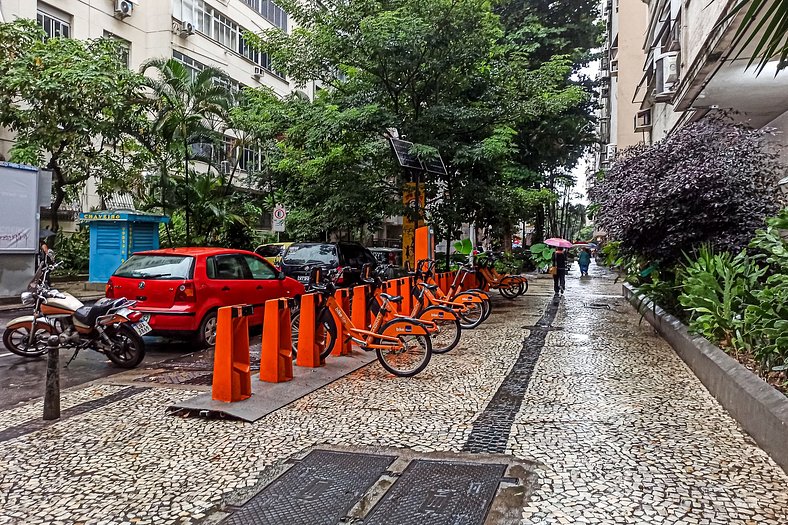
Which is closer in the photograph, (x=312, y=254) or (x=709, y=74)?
(x=709, y=74)

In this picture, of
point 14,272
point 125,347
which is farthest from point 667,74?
point 14,272

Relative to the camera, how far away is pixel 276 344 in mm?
6555

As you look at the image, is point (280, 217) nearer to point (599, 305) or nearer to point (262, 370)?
point (599, 305)

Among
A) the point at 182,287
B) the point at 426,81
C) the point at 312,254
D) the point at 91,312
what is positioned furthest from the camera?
the point at 426,81

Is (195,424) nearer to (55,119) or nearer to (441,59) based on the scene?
(441,59)

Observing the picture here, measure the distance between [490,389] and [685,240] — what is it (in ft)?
14.4

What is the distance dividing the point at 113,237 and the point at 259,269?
374 inches

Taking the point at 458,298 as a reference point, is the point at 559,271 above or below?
above

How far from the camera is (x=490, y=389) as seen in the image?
6.67 m

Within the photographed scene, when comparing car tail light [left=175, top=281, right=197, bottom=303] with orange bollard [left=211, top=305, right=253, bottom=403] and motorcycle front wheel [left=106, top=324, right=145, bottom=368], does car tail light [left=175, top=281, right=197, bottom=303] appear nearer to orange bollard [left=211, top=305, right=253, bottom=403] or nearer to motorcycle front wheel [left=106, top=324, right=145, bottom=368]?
motorcycle front wheel [left=106, top=324, right=145, bottom=368]

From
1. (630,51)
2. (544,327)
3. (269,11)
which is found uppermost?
(269,11)

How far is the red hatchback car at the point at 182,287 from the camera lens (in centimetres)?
860

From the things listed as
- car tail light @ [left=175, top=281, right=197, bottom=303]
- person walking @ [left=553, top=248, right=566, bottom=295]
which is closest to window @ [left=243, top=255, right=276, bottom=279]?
car tail light @ [left=175, top=281, right=197, bottom=303]

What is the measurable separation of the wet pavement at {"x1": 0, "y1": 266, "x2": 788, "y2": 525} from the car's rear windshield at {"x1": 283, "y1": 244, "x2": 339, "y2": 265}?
201 inches
